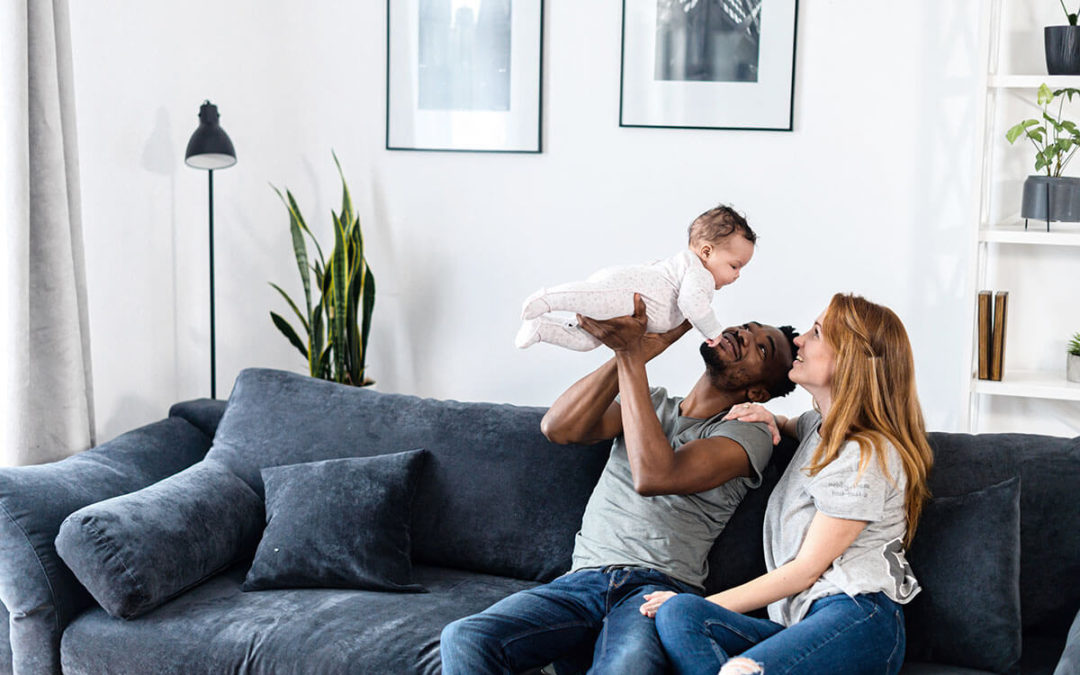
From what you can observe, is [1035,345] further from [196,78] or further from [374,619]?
[196,78]

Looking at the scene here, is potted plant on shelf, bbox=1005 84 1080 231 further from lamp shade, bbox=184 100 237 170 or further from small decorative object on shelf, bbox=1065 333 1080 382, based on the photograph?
lamp shade, bbox=184 100 237 170

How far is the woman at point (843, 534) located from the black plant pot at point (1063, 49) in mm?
1277

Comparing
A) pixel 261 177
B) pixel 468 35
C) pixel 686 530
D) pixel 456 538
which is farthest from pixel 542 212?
pixel 686 530

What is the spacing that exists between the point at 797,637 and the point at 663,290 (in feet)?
2.26

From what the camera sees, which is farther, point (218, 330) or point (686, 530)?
point (218, 330)

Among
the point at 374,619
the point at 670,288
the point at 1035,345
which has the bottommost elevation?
the point at 374,619

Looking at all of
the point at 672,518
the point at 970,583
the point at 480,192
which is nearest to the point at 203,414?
the point at 480,192

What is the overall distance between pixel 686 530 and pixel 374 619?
0.67 meters

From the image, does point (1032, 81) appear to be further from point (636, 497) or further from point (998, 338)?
point (636, 497)

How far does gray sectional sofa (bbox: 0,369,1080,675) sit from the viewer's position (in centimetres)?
212

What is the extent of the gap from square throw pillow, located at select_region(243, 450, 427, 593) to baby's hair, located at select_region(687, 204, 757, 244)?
2.93ft

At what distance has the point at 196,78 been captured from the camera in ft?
11.3

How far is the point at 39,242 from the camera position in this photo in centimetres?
275

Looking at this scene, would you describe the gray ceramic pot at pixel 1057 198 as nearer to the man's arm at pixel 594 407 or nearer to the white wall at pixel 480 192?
the white wall at pixel 480 192
